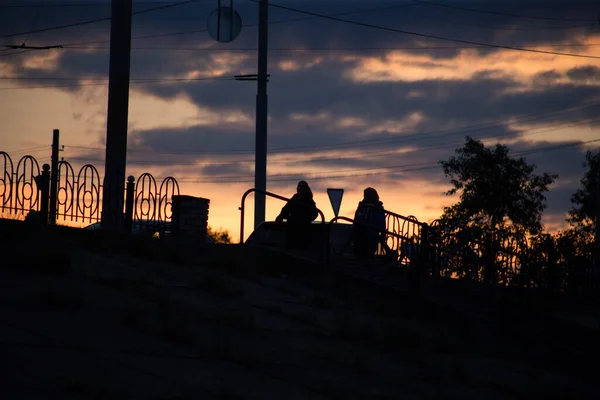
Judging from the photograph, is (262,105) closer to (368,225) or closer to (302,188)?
(302,188)

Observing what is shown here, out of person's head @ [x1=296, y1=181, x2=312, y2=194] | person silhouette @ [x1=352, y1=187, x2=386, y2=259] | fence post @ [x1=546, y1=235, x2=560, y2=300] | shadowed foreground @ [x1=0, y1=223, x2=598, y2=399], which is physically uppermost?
person's head @ [x1=296, y1=181, x2=312, y2=194]

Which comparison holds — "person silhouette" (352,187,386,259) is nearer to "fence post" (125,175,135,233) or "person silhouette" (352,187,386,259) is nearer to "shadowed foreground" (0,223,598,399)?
"shadowed foreground" (0,223,598,399)

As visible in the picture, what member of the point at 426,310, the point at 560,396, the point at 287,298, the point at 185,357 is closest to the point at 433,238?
the point at 426,310

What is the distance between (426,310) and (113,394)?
881 cm

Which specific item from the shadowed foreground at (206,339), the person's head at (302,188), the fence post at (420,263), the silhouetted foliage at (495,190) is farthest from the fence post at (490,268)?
the silhouetted foliage at (495,190)

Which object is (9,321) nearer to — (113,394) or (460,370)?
(113,394)

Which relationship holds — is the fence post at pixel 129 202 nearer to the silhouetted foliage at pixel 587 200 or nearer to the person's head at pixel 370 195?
the person's head at pixel 370 195

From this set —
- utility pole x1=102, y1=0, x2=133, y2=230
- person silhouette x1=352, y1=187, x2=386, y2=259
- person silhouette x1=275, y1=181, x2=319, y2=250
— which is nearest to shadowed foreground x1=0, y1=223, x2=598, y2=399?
person silhouette x1=275, y1=181, x2=319, y2=250

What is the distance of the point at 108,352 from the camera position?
393 inches

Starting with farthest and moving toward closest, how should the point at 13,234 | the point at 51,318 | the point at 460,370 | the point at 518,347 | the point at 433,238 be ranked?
the point at 433,238 → the point at 518,347 → the point at 13,234 → the point at 460,370 → the point at 51,318

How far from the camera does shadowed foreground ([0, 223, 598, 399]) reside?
31.2 feet

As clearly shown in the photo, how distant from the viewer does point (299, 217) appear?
768 inches

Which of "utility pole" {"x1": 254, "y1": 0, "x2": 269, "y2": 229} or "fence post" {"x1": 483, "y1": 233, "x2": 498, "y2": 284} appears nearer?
"fence post" {"x1": 483, "y1": 233, "x2": 498, "y2": 284}

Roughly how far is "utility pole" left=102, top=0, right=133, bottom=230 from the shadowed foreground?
330cm
